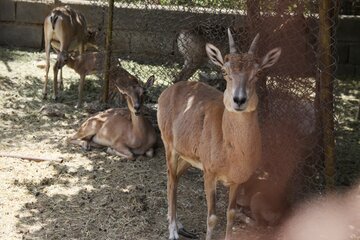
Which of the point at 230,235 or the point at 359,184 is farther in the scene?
the point at 359,184

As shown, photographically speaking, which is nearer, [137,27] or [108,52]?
[108,52]

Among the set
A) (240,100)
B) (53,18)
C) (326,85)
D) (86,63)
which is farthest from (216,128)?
(53,18)

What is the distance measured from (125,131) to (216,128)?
317 cm

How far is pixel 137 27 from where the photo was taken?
9.46m

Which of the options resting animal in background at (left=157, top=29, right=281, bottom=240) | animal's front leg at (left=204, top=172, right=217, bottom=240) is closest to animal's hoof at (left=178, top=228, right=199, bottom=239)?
resting animal in background at (left=157, top=29, right=281, bottom=240)

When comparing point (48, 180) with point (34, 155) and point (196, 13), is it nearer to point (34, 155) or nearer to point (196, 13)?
point (34, 155)

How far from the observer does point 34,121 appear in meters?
8.72

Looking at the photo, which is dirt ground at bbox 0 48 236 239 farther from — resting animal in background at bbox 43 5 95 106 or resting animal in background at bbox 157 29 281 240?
resting animal in background at bbox 43 5 95 106

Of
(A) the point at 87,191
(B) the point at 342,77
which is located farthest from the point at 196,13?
(B) the point at 342,77

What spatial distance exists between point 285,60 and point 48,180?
2.82 m

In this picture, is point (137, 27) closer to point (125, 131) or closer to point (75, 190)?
point (125, 131)

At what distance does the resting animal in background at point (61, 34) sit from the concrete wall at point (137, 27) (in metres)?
0.41

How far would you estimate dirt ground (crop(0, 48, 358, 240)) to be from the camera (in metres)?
5.71

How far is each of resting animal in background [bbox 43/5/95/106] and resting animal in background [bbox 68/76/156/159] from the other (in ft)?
6.26
